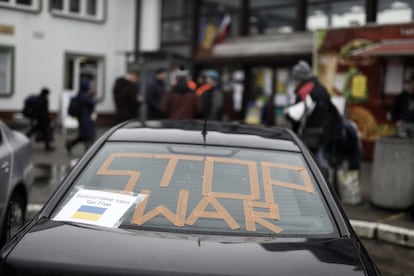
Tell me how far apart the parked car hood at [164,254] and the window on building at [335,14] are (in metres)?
14.0

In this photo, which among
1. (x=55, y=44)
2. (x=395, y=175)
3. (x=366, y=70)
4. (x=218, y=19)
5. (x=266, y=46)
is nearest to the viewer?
(x=395, y=175)

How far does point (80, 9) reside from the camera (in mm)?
23547

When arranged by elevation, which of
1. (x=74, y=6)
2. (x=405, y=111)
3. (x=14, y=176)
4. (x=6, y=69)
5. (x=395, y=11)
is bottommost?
(x=14, y=176)

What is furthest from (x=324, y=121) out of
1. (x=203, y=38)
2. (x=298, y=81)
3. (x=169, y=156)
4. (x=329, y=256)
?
(x=203, y=38)

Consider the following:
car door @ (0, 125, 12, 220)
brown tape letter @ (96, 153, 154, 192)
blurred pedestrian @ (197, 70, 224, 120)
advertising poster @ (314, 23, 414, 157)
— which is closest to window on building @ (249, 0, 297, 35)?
advertising poster @ (314, 23, 414, 157)

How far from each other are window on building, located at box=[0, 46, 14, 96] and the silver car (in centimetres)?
1585

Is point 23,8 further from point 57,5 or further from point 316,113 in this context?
point 316,113

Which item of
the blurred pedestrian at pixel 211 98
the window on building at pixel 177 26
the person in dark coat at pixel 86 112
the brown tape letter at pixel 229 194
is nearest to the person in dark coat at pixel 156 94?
the blurred pedestrian at pixel 211 98

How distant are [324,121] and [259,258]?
569 centimetres

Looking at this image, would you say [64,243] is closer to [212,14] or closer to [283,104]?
[283,104]

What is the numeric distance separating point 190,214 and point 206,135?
83 cm

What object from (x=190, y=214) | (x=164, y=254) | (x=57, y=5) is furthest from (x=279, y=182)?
(x=57, y=5)

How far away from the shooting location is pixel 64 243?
266 cm

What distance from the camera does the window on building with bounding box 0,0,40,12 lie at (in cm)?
2107
